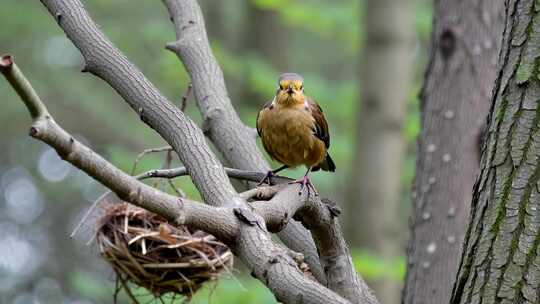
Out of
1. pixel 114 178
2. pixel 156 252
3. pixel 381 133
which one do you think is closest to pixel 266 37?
pixel 381 133

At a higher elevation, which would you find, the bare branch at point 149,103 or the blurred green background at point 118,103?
the blurred green background at point 118,103

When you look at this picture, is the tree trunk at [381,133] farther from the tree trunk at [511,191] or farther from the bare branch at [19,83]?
the bare branch at [19,83]

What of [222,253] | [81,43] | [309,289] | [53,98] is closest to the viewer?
[309,289]

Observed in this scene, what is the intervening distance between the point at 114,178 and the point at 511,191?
3.96 ft

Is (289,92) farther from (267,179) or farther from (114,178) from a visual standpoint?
(114,178)

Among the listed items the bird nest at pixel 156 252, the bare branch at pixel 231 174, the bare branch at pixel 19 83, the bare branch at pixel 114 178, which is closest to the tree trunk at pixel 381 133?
the bird nest at pixel 156 252

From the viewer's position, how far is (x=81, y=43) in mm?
2924

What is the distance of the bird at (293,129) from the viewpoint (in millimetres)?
3922

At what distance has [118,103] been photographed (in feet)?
37.6

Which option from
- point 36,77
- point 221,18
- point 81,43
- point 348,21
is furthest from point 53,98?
point 81,43

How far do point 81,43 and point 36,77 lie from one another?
7857mm

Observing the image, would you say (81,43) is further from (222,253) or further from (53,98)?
(53,98)

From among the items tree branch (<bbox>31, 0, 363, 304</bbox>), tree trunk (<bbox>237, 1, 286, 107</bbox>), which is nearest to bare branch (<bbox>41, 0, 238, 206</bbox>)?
tree branch (<bbox>31, 0, 363, 304</bbox>)

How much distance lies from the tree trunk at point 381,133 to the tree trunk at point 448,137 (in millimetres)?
2893
